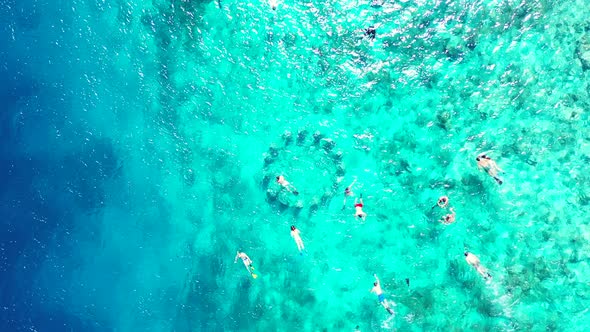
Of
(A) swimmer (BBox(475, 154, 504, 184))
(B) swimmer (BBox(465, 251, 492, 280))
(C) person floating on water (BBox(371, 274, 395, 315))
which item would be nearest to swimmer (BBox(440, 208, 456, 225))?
(B) swimmer (BBox(465, 251, 492, 280))

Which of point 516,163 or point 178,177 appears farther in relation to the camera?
point 178,177

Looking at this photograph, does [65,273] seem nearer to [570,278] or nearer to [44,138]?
[44,138]

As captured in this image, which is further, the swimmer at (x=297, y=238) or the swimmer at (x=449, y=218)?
the swimmer at (x=297, y=238)

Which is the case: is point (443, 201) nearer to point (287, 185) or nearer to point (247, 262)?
point (287, 185)

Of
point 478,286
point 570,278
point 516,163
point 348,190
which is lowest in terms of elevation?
point 478,286

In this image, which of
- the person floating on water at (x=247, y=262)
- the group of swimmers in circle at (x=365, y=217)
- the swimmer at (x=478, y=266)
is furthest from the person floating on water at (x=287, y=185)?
the swimmer at (x=478, y=266)

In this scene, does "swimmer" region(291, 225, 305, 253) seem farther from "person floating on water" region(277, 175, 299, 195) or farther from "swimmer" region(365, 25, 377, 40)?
"swimmer" region(365, 25, 377, 40)

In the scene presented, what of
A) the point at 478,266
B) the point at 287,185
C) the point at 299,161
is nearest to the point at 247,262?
the point at 287,185

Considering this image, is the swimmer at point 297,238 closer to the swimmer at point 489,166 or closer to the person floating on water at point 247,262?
the person floating on water at point 247,262

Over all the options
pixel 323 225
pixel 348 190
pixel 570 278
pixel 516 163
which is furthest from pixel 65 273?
pixel 570 278
